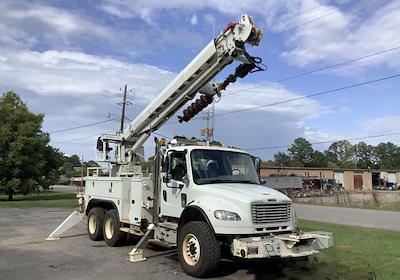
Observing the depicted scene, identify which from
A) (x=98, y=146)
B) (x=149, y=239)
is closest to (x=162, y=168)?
(x=149, y=239)

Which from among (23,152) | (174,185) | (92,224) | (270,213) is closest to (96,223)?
(92,224)

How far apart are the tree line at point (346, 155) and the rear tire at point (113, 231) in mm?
155242

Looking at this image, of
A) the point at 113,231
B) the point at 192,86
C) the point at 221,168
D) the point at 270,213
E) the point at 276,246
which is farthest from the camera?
the point at 113,231

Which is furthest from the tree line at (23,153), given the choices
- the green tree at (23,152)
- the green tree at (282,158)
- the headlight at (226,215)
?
the green tree at (282,158)

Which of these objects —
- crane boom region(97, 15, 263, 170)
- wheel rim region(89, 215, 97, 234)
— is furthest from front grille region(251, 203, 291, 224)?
wheel rim region(89, 215, 97, 234)

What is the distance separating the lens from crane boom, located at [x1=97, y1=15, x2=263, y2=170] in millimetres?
10352

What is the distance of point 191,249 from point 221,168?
191 cm

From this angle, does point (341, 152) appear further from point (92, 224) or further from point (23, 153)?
point (92, 224)

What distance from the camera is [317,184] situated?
277 feet

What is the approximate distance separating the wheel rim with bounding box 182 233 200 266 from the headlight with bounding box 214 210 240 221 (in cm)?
69

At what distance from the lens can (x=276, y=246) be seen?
8.21 m

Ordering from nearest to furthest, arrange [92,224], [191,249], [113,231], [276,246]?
[276,246]
[191,249]
[113,231]
[92,224]

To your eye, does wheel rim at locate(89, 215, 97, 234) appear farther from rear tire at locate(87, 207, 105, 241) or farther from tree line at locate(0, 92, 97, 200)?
tree line at locate(0, 92, 97, 200)

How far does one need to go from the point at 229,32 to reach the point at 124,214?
5356 millimetres
